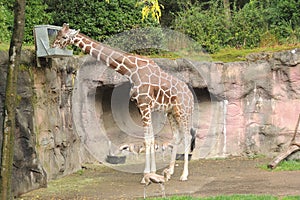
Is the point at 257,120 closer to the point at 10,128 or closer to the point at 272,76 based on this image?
the point at 272,76

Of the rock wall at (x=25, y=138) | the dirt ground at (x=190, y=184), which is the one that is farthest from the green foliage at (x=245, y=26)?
the rock wall at (x=25, y=138)

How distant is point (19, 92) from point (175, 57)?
5202mm

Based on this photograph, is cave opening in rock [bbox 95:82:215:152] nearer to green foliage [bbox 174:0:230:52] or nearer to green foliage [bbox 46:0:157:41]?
green foliage [bbox 46:0:157:41]

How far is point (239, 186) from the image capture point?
871 centimetres

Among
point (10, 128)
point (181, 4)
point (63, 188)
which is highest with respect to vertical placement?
point (181, 4)

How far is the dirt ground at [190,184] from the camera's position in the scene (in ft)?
27.0

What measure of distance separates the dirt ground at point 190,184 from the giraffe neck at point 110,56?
183 cm

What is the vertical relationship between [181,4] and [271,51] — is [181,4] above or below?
above

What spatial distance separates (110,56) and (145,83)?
0.71 m

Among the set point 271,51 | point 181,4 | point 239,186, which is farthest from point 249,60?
point 181,4

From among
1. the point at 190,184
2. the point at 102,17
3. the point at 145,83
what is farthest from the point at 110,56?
the point at 102,17

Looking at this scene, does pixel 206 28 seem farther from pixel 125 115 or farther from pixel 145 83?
pixel 145 83

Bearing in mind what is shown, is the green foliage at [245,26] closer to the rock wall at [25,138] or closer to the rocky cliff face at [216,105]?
the rocky cliff face at [216,105]

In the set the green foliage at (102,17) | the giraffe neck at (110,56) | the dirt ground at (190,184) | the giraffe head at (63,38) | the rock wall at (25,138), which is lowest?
the dirt ground at (190,184)
